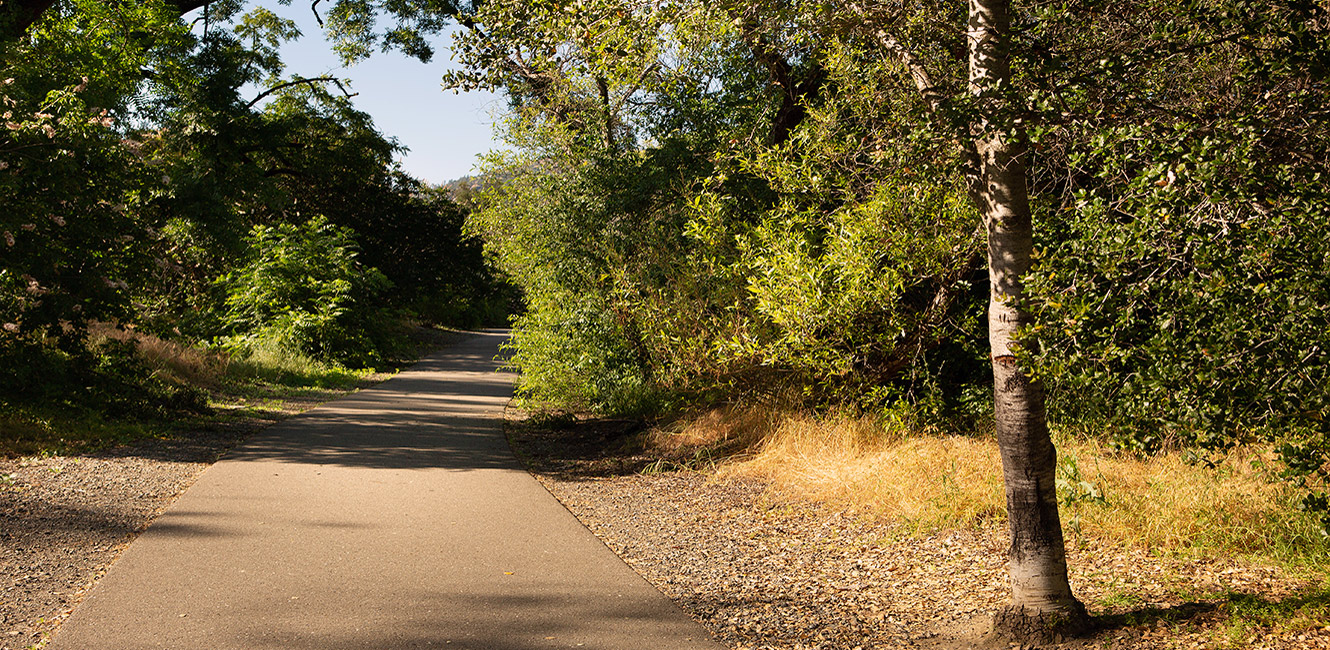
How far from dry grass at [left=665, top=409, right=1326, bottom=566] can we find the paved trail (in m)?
2.38

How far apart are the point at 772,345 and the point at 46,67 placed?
9.72 m

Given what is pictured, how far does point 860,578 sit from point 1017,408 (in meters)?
1.84

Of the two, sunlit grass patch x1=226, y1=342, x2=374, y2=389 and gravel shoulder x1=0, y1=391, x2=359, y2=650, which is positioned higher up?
sunlit grass patch x1=226, y1=342, x2=374, y2=389

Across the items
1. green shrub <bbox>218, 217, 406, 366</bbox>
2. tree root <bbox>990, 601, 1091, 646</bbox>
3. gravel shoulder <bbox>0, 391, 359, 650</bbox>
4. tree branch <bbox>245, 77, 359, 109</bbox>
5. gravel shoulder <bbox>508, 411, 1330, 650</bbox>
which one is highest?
tree branch <bbox>245, 77, 359, 109</bbox>

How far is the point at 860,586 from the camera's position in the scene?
570 centimetres

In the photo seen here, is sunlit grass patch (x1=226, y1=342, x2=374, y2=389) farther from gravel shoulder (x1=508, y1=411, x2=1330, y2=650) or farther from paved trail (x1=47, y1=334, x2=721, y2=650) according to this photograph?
gravel shoulder (x1=508, y1=411, x2=1330, y2=650)

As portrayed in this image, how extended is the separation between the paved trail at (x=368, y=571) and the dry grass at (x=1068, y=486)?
7.80ft

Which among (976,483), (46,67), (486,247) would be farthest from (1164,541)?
(46,67)

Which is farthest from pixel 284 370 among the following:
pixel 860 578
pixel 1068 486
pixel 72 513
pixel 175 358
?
pixel 1068 486

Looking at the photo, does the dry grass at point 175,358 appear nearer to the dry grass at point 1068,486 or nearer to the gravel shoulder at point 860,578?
the gravel shoulder at point 860,578

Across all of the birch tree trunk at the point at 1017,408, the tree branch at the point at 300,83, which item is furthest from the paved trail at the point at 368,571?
the tree branch at the point at 300,83

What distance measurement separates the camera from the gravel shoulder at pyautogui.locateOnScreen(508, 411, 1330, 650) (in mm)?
4680

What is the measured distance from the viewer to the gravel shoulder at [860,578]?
4680mm

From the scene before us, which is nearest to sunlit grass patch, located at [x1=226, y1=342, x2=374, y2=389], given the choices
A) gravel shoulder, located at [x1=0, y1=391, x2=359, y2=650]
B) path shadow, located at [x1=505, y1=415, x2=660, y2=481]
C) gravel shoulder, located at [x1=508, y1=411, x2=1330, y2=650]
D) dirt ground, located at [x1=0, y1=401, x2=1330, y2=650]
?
path shadow, located at [x1=505, y1=415, x2=660, y2=481]
